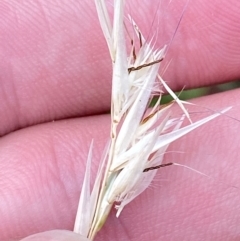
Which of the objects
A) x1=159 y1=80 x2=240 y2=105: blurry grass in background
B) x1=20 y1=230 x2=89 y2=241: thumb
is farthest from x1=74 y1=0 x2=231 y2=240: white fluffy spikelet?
x1=159 y1=80 x2=240 y2=105: blurry grass in background

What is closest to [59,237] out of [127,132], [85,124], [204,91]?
[127,132]

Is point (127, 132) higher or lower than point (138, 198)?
higher

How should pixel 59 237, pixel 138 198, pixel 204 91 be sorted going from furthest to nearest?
pixel 204 91 < pixel 138 198 < pixel 59 237

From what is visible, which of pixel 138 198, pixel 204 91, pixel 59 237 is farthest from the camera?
pixel 204 91

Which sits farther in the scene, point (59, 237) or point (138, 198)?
point (138, 198)

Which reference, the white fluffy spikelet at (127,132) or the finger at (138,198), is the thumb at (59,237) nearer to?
the white fluffy spikelet at (127,132)

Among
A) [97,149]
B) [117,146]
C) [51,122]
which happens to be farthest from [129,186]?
[51,122]

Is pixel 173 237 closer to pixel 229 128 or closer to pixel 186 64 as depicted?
pixel 229 128

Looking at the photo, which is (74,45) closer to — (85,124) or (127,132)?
(85,124)
